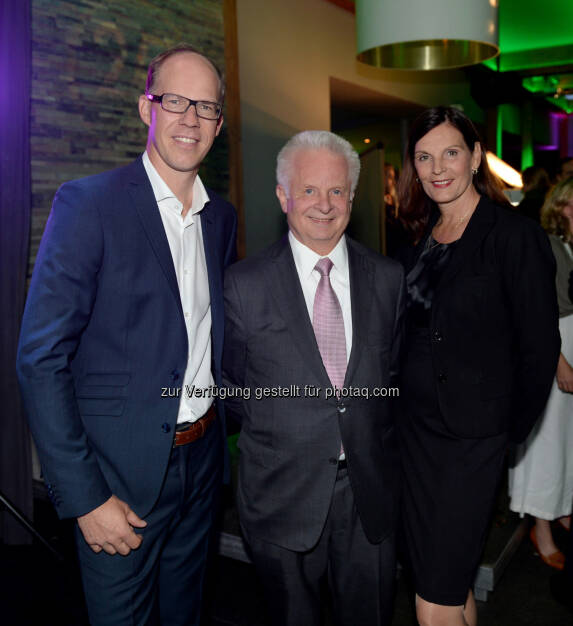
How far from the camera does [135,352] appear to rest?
1521mm

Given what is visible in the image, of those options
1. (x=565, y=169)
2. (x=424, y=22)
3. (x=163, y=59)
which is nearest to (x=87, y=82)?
(x=424, y=22)

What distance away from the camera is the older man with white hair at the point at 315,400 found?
1.66 metres

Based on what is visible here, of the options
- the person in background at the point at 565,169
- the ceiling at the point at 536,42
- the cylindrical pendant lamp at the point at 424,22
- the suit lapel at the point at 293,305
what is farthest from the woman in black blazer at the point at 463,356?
the ceiling at the point at 536,42

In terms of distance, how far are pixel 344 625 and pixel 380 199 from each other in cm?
366

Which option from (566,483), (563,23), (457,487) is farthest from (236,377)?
(563,23)

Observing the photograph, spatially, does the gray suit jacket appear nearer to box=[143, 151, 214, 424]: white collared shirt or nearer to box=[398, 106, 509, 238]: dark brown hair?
box=[143, 151, 214, 424]: white collared shirt

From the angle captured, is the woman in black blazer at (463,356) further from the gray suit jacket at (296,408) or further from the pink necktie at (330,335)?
the pink necktie at (330,335)

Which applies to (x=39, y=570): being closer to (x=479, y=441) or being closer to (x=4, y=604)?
(x=4, y=604)

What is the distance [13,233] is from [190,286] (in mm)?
1908

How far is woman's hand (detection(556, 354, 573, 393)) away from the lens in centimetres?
273

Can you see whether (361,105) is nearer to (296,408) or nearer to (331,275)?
(331,275)

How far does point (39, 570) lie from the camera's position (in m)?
3.03

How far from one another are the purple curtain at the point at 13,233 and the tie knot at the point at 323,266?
2054mm

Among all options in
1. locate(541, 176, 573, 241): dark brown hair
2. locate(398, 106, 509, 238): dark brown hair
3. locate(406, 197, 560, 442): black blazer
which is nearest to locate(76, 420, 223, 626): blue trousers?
locate(406, 197, 560, 442): black blazer
